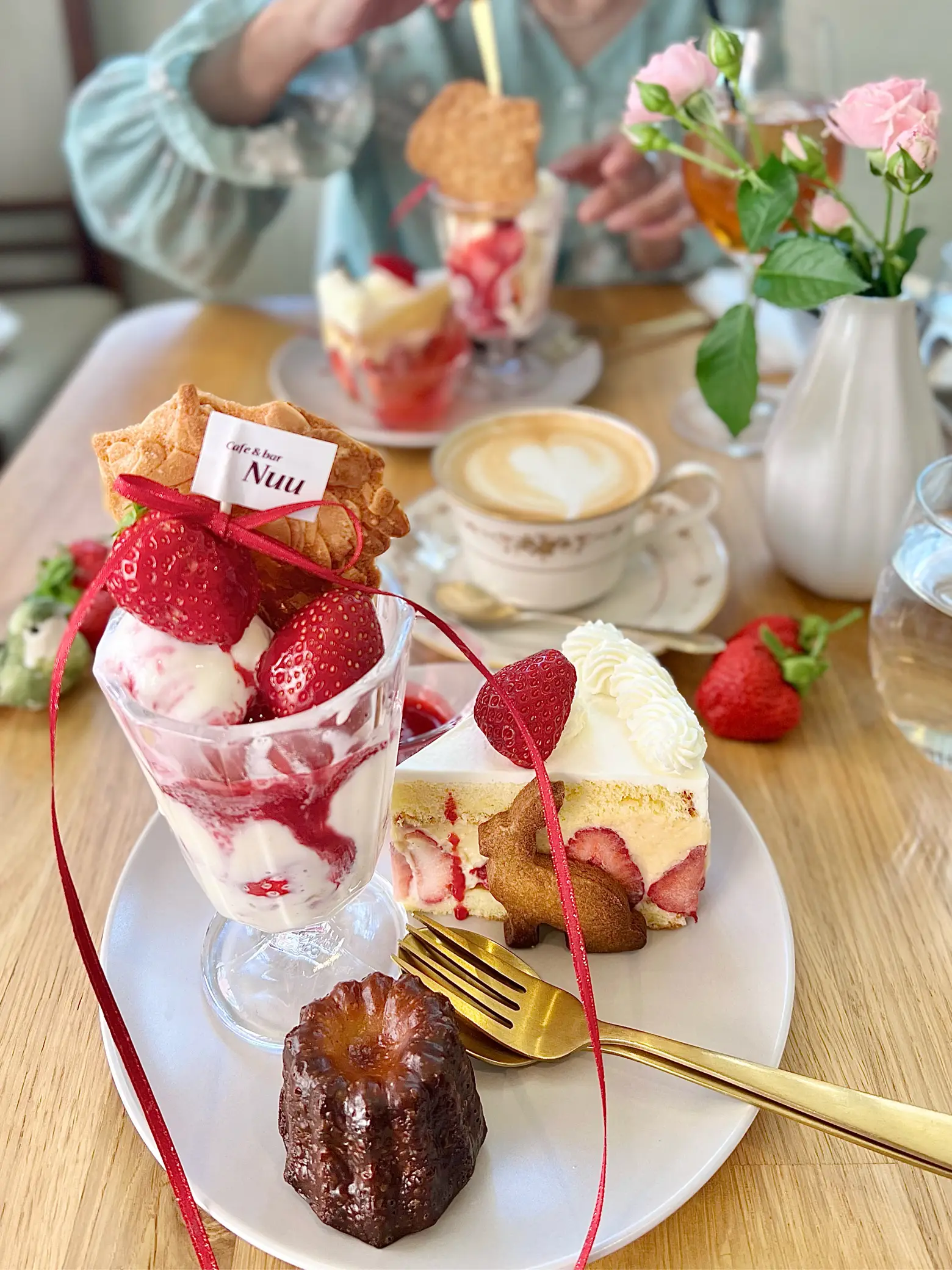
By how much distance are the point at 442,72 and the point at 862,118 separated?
1.35 m

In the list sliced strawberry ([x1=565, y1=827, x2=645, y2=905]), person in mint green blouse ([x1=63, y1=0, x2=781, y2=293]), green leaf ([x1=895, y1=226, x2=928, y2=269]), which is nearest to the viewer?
sliced strawberry ([x1=565, y1=827, x2=645, y2=905])

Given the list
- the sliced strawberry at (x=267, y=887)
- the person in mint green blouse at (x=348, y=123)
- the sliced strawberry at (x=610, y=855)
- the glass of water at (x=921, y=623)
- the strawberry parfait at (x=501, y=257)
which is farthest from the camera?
the person in mint green blouse at (x=348, y=123)

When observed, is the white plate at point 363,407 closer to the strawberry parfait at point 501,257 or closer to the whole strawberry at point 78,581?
the strawberry parfait at point 501,257

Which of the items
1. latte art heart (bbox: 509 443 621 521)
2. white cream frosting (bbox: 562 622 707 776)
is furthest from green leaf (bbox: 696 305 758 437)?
white cream frosting (bbox: 562 622 707 776)

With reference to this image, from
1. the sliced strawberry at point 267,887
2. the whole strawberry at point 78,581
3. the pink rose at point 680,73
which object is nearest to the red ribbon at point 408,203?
the pink rose at point 680,73

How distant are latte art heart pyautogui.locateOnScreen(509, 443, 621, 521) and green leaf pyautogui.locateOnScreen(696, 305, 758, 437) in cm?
17

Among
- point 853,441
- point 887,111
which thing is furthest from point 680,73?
point 853,441

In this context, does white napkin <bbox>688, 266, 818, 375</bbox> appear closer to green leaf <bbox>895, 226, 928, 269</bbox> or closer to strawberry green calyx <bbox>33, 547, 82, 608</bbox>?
green leaf <bbox>895, 226, 928, 269</bbox>

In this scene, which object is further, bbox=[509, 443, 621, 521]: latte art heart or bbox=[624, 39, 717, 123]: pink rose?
bbox=[509, 443, 621, 521]: latte art heart

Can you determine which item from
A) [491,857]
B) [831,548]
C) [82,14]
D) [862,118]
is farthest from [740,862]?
[82,14]

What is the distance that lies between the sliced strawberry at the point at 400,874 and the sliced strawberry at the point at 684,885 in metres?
0.20

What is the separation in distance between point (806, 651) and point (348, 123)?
4.29ft

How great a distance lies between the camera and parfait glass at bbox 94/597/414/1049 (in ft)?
2.14

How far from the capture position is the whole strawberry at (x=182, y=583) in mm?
630
